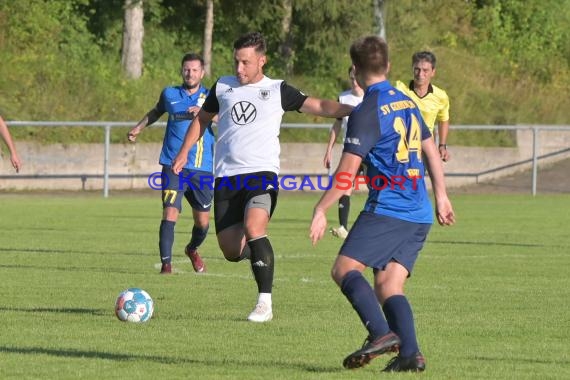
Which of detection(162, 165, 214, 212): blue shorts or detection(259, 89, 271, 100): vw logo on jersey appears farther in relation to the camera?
detection(162, 165, 214, 212): blue shorts

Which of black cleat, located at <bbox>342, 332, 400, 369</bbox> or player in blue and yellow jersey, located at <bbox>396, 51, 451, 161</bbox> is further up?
player in blue and yellow jersey, located at <bbox>396, 51, 451, 161</bbox>

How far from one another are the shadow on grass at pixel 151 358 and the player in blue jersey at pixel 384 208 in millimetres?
432

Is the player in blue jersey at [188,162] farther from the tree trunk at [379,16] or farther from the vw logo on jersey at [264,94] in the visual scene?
the tree trunk at [379,16]

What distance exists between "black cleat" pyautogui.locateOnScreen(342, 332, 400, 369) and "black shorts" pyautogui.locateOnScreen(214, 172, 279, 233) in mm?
2855

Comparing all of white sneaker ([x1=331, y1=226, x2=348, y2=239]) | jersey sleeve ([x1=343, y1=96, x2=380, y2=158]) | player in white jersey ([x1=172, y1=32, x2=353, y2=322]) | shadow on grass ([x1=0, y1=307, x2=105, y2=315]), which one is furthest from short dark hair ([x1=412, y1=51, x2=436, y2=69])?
jersey sleeve ([x1=343, y1=96, x2=380, y2=158])

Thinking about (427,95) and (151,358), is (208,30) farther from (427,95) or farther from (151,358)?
(151,358)

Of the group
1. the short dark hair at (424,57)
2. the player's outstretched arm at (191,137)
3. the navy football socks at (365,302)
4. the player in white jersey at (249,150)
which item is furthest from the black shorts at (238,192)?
the short dark hair at (424,57)

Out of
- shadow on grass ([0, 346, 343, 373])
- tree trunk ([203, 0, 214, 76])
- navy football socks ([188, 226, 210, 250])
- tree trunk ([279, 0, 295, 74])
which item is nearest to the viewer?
shadow on grass ([0, 346, 343, 373])

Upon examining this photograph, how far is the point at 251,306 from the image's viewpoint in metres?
10.5

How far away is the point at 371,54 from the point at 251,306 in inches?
150

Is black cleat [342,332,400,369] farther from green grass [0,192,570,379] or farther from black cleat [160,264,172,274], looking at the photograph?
black cleat [160,264,172,274]

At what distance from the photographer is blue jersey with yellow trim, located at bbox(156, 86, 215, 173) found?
13.3m

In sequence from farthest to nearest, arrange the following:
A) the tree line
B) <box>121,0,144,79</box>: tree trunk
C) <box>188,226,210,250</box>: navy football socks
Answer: <box>121,0,144,79</box>: tree trunk → the tree line → <box>188,226,210,250</box>: navy football socks

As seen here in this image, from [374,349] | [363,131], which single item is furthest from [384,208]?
[374,349]
